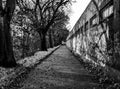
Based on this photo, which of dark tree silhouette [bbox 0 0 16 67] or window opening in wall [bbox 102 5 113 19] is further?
dark tree silhouette [bbox 0 0 16 67]

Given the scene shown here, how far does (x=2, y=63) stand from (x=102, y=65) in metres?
4.52

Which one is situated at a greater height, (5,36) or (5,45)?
(5,36)

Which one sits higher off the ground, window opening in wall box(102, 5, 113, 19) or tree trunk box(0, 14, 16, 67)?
window opening in wall box(102, 5, 113, 19)

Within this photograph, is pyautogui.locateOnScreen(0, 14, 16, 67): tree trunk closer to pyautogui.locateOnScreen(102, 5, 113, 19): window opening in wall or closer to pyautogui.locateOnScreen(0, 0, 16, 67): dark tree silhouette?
pyautogui.locateOnScreen(0, 0, 16, 67): dark tree silhouette

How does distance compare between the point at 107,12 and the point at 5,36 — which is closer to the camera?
the point at 107,12

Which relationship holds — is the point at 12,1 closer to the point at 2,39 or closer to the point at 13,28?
the point at 2,39

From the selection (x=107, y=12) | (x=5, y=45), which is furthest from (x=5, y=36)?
(x=107, y=12)

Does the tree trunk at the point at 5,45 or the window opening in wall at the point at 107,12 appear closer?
the window opening in wall at the point at 107,12

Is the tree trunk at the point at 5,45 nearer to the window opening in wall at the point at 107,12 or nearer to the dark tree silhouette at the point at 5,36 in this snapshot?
the dark tree silhouette at the point at 5,36

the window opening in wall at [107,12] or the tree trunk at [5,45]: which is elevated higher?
the window opening in wall at [107,12]

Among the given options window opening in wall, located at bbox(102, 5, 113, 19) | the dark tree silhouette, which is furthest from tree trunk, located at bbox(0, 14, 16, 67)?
window opening in wall, located at bbox(102, 5, 113, 19)

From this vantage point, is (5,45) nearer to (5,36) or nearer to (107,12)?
(5,36)

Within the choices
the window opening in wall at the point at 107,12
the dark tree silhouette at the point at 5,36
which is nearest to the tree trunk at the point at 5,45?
the dark tree silhouette at the point at 5,36

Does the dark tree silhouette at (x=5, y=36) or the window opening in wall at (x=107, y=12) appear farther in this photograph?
the dark tree silhouette at (x=5, y=36)
